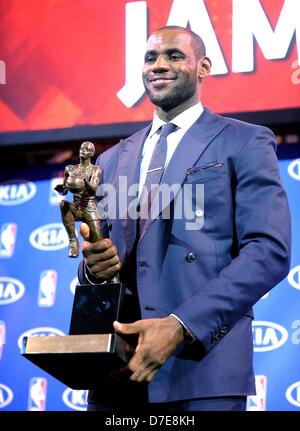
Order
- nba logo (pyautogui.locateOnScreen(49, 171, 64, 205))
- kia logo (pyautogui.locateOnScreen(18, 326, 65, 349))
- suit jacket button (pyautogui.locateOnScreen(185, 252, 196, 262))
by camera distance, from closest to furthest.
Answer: suit jacket button (pyautogui.locateOnScreen(185, 252, 196, 262)), kia logo (pyautogui.locateOnScreen(18, 326, 65, 349)), nba logo (pyautogui.locateOnScreen(49, 171, 64, 205))

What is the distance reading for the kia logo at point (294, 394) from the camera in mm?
2408

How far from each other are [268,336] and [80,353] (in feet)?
4.25

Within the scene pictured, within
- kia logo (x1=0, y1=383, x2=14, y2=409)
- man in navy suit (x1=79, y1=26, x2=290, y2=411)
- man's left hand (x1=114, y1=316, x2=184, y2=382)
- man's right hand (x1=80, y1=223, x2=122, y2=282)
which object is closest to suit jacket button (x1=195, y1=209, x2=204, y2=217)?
man in navy suit (x1=79, y1=26, x2=290, y2=411)

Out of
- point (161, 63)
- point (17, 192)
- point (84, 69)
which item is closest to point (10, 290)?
point (17, 192)

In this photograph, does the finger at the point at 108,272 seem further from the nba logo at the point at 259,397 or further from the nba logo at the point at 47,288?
the nba logo at the point at 47,288

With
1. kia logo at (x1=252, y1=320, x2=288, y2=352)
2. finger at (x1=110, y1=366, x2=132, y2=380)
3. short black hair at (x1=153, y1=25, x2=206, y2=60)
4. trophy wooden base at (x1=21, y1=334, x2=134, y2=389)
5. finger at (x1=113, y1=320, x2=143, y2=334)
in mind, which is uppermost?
short black hair at (x1=153, y1=25, x2=206, y2=60)

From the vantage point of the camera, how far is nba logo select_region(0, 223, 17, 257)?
289 centimetres

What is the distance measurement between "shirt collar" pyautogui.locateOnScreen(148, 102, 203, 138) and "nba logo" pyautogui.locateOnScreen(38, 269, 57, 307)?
3.70 feet

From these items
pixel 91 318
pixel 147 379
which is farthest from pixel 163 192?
pixel 147 379

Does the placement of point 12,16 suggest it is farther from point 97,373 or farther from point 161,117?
point 97,373

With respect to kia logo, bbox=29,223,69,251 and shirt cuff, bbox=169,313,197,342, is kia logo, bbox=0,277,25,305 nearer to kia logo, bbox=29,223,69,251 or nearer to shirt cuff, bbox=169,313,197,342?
kia logo, bbox=29,223,69,251

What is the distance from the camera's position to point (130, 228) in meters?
1.65

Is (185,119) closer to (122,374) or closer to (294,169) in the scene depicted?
(122,374)

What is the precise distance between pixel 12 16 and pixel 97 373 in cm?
217
